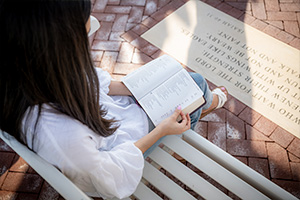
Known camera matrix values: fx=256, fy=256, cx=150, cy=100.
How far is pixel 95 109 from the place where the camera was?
987mm

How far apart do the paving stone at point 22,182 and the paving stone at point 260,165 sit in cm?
144

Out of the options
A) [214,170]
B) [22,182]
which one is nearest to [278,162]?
[214,170]

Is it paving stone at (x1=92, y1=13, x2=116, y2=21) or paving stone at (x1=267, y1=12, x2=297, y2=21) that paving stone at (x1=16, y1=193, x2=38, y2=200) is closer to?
paving stone at (x1=92, y1=13, x2=116, y2=21)

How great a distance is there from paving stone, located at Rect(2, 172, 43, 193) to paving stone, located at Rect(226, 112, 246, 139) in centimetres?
137

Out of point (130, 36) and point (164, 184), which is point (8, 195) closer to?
point (164, 184)

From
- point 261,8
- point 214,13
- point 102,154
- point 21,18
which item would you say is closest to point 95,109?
point 102,154

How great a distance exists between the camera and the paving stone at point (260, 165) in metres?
1.70

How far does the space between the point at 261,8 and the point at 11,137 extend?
2.49 m

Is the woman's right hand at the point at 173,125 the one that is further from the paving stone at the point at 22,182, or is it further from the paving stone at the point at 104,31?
the paving stone at the point at 104,31

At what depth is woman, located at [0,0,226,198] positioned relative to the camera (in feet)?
2.22

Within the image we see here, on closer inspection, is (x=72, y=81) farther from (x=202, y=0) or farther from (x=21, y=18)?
(x=202, y=0)

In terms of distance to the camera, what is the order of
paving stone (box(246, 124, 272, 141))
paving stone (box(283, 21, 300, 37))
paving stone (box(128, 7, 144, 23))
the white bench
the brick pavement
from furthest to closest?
paving stone (box(128, 7, 144, 23)) → paving stone (box(283, 21, 300, 37)) → paving stone (box(246, 124, 272, 141)) → the brick pavement → the white bench

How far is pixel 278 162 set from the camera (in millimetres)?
1727

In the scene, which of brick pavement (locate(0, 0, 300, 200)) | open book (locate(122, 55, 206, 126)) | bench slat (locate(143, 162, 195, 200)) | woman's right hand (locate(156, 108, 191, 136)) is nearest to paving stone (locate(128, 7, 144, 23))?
brick pavement (locate(0, 0, 300, 200))
